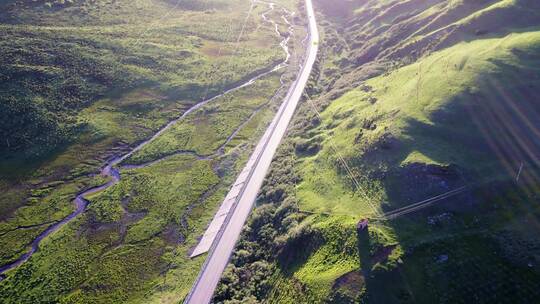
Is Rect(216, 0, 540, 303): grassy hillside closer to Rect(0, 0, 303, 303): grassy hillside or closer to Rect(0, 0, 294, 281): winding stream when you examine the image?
Rect(0, 0, 303, 303): grassy hillside

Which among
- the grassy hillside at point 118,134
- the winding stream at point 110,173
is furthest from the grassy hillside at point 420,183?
the winding stream at point 110,173

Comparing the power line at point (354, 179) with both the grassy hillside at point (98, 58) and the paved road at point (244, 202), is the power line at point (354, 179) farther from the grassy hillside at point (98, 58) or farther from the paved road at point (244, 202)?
the grassy hillside at point (98, 58)

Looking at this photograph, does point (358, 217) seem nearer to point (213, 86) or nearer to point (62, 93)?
point (213, 86)

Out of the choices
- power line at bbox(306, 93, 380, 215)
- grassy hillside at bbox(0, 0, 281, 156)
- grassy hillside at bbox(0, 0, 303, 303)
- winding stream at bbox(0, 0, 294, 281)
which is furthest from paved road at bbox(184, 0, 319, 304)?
grassy hillside at bbox(0, 0, 281, 156)

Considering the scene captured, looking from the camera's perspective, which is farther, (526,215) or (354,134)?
(354,134)

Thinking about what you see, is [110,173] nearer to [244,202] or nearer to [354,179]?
[244,202]

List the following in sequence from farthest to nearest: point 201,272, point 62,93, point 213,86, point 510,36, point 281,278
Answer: point 213,86 < point 62,93 < point 510,36 < point 201,272 < point 281,278

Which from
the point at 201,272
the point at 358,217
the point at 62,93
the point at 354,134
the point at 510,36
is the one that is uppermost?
the point at 510,36

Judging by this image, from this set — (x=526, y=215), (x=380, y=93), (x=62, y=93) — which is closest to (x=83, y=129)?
(x=62, y=93)
